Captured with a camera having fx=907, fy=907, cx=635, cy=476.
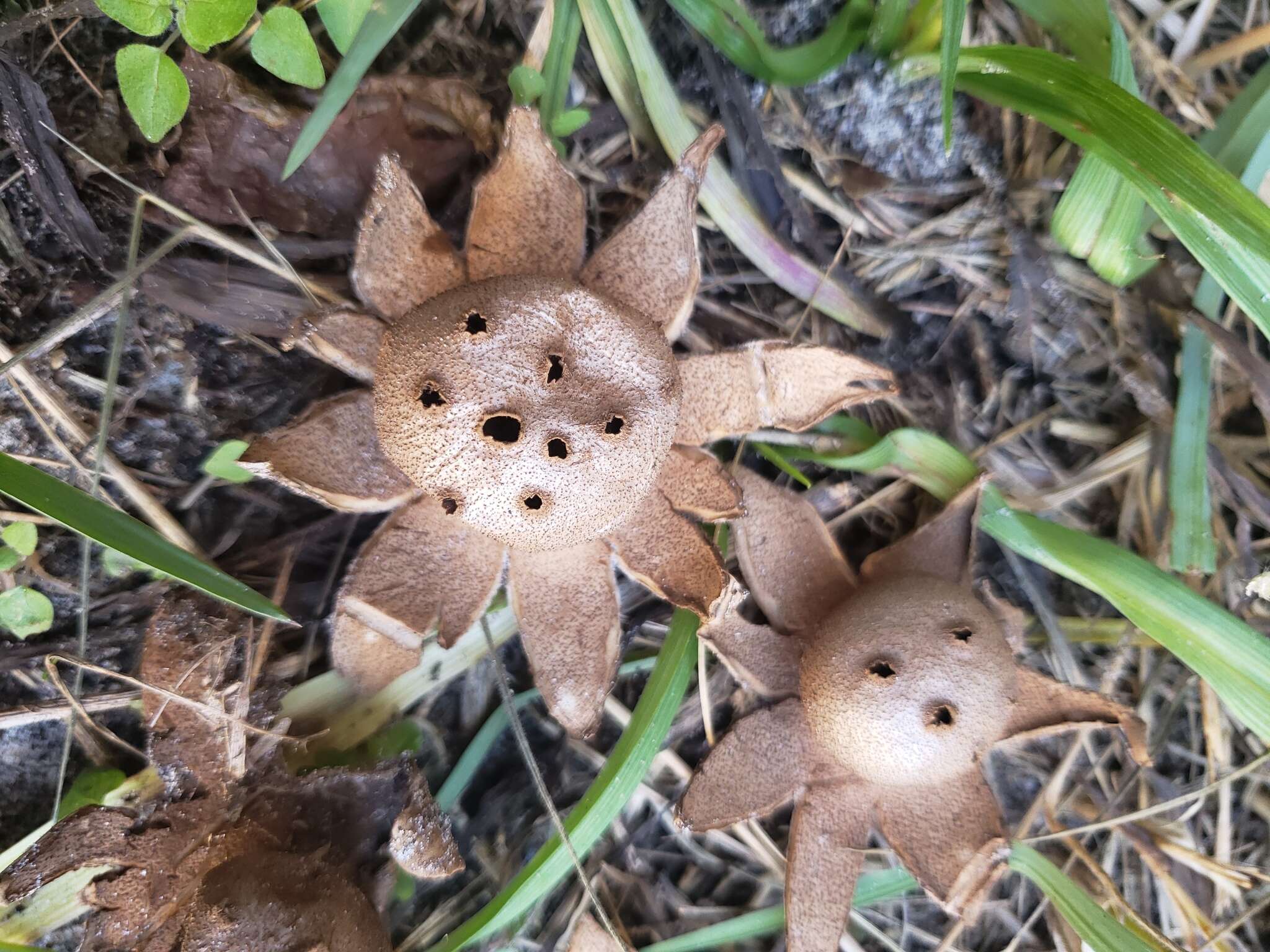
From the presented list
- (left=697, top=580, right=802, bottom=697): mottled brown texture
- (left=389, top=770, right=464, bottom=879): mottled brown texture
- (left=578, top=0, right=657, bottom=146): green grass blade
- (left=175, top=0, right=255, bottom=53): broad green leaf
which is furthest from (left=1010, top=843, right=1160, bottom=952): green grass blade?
(left=175, top=0, right=255, bottom=53): broad green leaf

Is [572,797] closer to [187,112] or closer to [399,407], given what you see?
[399,407]

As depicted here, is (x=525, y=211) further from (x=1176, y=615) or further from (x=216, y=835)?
(x=1176, y=615)

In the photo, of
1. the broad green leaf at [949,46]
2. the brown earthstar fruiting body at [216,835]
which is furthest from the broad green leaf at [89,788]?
the broad green leaf at [949,46]

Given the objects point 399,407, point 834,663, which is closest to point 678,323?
point 399,407

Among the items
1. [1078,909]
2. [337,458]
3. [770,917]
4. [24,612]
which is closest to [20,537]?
[24,612]

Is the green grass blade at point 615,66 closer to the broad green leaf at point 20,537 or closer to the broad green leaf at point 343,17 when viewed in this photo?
the broad green leaf at point 343,17
